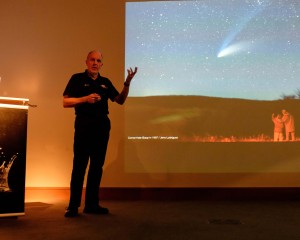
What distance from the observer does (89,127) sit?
288 centimetres

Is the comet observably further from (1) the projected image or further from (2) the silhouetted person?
(2) the silhouetted person

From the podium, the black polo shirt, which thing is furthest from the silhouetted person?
the podium

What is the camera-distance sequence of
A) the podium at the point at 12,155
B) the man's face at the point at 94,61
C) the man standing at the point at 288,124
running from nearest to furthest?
1. the podium at the point at 12,155
2. the man's face at the point at 94,61
3. the man standing at the point at 288,124

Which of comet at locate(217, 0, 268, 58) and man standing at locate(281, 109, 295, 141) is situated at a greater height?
comet at locate(217, 0, 268, 58)

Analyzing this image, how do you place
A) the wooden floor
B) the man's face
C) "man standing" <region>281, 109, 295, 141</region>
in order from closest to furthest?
the wooden floor → the man's face → "man standing" <region>281, 109, 295, 141</region>

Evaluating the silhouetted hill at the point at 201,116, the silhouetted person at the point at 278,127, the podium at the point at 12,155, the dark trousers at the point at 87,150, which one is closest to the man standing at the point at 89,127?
the dark trousers at the point at 87,150

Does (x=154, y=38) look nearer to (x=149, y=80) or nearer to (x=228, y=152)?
(x=149, y=80)

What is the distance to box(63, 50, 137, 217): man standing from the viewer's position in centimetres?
287

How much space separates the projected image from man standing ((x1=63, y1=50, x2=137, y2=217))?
0.90 m

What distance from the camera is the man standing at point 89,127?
2.87m

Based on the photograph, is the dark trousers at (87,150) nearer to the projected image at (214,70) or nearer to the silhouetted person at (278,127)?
the projected image at (214,70)

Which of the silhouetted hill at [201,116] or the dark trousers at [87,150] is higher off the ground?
the silhouetted hill at [201,116]

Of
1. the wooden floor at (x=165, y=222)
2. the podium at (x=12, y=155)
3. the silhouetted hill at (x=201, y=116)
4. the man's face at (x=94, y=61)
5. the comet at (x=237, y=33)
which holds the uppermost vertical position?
the comet at (x=237, y=33)

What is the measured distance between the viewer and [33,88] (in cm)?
395
